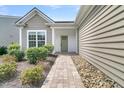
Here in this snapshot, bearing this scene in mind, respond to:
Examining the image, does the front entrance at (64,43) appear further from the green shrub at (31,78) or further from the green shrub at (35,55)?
the green shrub at (31,78)

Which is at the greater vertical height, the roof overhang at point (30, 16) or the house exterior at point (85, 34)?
the roof overhang at point (30, 16)

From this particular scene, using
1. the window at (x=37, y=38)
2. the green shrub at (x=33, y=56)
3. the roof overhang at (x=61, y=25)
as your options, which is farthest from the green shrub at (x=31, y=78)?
the window at (x=37, y=38)

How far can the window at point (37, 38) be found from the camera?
18.0 metres

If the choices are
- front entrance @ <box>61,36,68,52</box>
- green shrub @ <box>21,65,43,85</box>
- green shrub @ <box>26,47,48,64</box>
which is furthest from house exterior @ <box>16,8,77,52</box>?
green shrub @ <box>21,65,43,85</box>

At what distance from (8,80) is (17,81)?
0.36m

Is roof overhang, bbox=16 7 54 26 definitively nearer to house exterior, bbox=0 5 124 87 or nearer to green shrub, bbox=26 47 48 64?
house exterior, bbox=0 5 124 87

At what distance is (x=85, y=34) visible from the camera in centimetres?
1141

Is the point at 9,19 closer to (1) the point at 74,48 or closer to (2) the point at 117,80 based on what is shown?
(1) the point at 74,48

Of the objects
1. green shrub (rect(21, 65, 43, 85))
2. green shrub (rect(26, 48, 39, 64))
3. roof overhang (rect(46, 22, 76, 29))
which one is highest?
roof overhang (rect(46, 22, 76, 29))

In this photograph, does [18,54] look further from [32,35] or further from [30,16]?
[30,16]

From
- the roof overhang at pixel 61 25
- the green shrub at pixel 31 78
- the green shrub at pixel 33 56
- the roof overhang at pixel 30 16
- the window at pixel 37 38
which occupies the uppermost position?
the roof overhang at pixel 30 16

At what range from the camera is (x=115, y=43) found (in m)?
4.93

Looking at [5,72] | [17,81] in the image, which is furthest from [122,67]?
[5,72]

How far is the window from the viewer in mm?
17953
